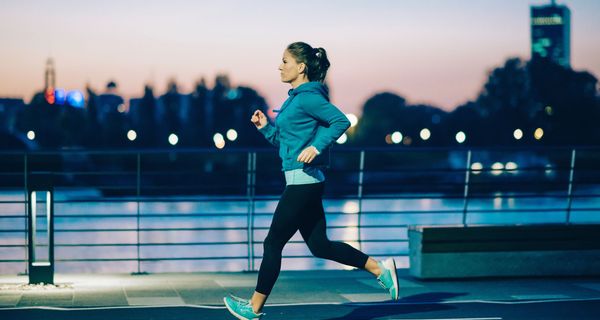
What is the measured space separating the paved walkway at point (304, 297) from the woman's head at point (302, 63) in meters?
2.01

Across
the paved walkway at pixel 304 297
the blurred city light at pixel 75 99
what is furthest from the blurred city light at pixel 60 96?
the paved walkway at pixel 304 297

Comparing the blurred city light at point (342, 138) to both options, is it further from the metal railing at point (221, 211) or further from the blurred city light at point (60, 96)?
the blurred city light at point (60, 96)

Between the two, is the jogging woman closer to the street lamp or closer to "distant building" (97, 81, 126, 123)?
the street lamp

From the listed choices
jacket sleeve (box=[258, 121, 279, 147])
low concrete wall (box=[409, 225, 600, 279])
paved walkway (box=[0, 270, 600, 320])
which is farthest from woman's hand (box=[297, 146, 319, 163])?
low concrete wall (box=[409, 225, 600, 279])

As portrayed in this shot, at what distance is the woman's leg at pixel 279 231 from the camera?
7.18 metres

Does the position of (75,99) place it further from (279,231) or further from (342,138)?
(279,231)

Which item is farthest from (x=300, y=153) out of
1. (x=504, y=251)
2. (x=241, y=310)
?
(x=504, y=251)

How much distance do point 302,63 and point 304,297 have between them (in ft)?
9.43

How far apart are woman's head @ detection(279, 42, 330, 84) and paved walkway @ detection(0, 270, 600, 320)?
2006 mm

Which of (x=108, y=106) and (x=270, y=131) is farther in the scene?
(x=108, y=106)

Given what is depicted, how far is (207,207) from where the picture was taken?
175 feet

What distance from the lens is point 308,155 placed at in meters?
6.96

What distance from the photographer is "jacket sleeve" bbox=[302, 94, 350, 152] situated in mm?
7133

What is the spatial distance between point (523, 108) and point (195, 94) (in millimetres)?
37034
